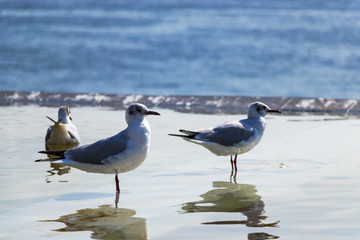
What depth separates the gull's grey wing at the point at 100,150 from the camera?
24.6 ft

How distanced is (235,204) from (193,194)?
2.27ft

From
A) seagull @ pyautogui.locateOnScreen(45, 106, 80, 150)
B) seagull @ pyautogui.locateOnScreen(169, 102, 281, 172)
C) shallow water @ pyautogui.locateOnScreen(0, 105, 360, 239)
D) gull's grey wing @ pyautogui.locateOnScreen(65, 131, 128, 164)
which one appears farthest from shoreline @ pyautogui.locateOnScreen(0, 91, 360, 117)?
gull's grey wing @ pyautogui.locateOnScreen(65, 131, 128, 164)

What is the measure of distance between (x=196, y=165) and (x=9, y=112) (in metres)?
8.83

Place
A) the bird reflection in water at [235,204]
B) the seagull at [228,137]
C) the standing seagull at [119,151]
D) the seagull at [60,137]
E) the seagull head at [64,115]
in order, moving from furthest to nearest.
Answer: the seagull head at [64,115] < the seagull at [60,137] < the seagull at [228,137] < the standing seagull at [119,151] < the bird reflection in water at [235,204]

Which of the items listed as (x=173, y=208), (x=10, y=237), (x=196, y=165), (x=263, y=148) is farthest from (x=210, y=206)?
(x=263, y=148)

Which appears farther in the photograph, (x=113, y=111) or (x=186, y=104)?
(x=186, y=104)

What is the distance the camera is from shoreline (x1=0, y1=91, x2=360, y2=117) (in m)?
18.3

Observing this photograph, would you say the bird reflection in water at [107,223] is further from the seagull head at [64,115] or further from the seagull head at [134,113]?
the seagull head at [64,115]

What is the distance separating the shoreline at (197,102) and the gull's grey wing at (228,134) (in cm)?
838

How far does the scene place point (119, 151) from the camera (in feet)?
24.5

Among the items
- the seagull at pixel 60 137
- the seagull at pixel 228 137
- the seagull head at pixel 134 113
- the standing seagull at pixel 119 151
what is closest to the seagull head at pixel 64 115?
the seagull at pixel 60 137

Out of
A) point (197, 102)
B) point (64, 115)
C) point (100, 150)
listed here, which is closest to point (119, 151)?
point (100, 150)

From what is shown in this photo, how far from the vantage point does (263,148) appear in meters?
11.2

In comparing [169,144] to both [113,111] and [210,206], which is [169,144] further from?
[113,111]
